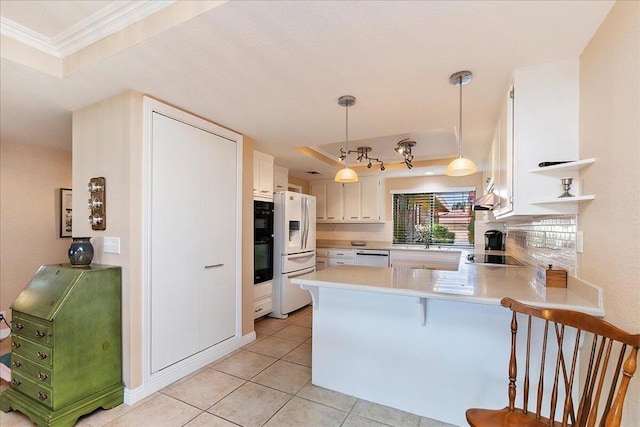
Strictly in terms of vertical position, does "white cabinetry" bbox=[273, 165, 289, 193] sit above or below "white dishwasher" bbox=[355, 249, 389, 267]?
above

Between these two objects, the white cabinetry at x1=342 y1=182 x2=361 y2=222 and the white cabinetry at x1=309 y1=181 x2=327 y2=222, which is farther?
the white cabinetry at x1=309 y1=181 x2=327 y2=222

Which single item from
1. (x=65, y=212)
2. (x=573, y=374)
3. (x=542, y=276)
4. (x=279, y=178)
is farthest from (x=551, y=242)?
(x=65, y=212)

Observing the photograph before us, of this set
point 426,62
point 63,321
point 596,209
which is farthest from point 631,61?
point 63,321

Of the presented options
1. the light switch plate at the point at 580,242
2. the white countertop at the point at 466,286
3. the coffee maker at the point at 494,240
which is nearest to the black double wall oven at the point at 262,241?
the white countertop at the point at 466,286

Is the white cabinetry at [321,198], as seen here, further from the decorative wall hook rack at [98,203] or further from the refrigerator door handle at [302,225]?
the decorative wall hook rack at [98,203]

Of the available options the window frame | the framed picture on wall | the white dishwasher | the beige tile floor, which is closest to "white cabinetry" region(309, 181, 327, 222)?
the white dishwasher

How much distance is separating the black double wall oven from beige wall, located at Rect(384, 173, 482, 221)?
2.73 metres

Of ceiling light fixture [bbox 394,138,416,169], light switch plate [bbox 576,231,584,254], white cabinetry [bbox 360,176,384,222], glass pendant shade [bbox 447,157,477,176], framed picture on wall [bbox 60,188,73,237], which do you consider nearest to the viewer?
light switch plate [bbox 576,231,584,254]

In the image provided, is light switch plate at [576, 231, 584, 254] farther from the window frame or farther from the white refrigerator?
the window frame

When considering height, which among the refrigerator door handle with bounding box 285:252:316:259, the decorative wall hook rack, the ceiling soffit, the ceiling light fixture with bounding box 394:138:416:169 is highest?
the ceiling soffit

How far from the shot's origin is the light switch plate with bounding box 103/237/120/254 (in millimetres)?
2283

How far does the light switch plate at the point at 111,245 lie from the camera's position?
2283 millimetres

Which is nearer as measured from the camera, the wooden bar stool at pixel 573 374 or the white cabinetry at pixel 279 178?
the wooden bar stool at pixel 573 374

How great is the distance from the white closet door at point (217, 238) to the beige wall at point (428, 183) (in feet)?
11.9
